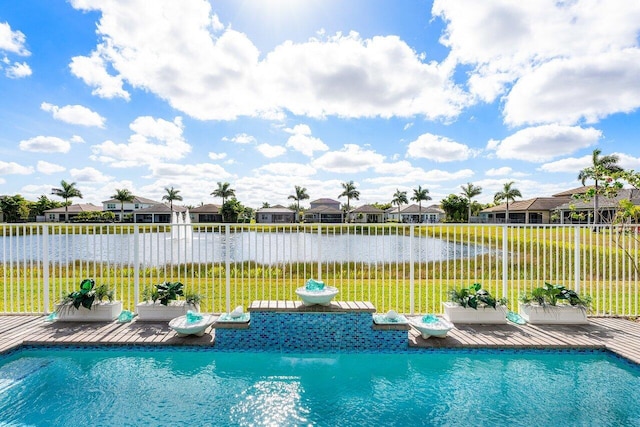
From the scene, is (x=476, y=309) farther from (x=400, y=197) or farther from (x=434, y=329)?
(x=400, y=197)

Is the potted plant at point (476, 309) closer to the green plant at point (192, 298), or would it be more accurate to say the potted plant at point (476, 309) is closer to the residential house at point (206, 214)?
the green plant at point (192, 298)

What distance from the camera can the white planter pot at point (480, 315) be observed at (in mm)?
4941

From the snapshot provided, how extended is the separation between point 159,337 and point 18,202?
177 ft

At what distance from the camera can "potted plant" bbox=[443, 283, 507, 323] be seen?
16.1ft

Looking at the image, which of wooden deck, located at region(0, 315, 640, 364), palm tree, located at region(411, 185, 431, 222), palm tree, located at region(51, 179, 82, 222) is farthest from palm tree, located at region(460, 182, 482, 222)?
palm tree, located at region(51, 179, 82, 222)

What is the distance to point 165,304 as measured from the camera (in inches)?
195

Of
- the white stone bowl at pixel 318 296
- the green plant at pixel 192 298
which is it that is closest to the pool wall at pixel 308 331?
the white stone bowl at pixel 318 296

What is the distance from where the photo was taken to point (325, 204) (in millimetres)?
64125

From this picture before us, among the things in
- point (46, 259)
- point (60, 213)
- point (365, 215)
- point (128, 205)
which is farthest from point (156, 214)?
point (46, 259)

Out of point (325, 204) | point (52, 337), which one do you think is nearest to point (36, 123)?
point (52, 337)

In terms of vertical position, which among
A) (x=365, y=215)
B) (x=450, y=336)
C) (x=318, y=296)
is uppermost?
(x=365, y=215)

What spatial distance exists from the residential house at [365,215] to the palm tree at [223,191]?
20.9 meters

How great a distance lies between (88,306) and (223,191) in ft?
165

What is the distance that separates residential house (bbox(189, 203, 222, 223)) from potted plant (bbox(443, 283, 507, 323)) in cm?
5256
